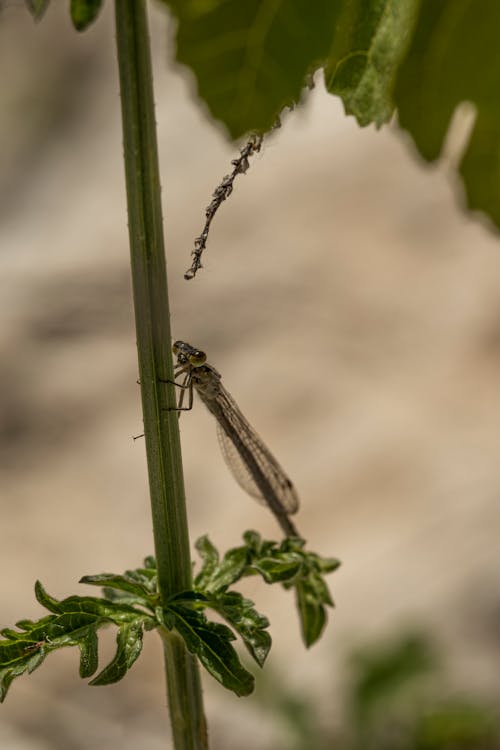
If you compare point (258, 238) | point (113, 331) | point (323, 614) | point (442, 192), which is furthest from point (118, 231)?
point (323, 614)

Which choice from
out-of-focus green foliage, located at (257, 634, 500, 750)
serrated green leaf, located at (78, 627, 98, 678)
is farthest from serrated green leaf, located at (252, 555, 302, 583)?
out-of-focus green foliage, located at (257, 634, 500, 750)

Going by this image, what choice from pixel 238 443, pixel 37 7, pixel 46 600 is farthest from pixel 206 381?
pixel 37 7

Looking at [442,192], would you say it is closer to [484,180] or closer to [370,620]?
[370,620]

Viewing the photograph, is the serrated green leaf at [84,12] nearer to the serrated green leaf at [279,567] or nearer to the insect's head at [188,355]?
the serrated green leaf at [279,567]

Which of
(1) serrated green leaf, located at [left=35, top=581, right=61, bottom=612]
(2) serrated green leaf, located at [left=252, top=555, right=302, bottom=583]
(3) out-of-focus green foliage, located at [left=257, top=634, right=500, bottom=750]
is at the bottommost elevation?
(1) serrated green leaf, located at [left=35, top=581, right=61, bottom=612]

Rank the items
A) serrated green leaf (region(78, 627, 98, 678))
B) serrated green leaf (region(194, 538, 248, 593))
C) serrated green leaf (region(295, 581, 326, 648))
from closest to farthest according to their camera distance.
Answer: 1. serrated green leaf (region(78, 627, 98, 678))
2. serrated green leaf (region(194, 538, 248, 593))
3. serrated green leaf (region(295, 581, 326, 648))

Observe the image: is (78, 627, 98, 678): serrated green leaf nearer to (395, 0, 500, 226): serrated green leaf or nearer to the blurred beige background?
(395, 0, 500, 226): serrated green leaf

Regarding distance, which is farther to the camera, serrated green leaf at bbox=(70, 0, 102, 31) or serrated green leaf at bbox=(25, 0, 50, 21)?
serrated green leaf at bbox=(70, 0, 102, 31)

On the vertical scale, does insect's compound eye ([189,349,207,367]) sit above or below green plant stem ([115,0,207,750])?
above

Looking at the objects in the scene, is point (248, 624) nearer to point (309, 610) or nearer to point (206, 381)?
point (309, 610)
